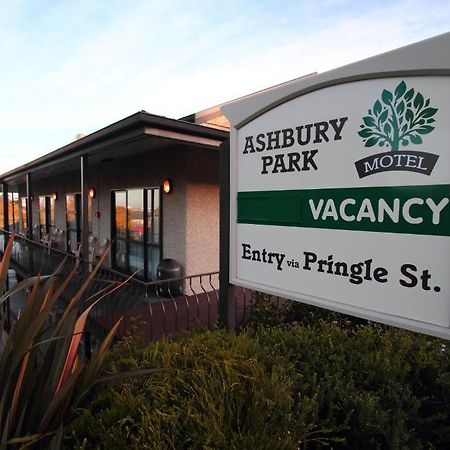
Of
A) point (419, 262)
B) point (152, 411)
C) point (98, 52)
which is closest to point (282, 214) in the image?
point (419, 262)

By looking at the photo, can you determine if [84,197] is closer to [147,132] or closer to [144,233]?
[144,233]

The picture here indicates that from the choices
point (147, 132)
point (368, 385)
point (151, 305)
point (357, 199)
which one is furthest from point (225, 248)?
point (151, 305)

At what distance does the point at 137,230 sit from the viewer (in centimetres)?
805

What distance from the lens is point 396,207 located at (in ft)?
5.25

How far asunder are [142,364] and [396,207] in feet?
5.07

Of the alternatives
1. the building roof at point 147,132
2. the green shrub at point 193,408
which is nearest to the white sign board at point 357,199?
the green shrub at point 193,408

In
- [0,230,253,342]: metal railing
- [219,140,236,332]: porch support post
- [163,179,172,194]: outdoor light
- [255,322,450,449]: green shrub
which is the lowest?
[0,230,253,342]: metal railing

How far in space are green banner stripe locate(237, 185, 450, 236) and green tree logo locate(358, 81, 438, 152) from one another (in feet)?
0.79

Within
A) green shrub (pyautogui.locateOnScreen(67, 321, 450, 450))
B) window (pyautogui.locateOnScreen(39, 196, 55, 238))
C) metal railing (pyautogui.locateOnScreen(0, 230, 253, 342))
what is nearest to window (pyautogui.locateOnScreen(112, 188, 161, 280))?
metal railing (pyautogui.locateOnScreen(0, 230, 253, 342))

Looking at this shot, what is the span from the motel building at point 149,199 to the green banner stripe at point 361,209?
7.22 feet

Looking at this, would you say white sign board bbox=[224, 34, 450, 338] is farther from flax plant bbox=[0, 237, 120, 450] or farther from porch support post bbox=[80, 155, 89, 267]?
porch support post bbox=[80, 155, 89, 267]

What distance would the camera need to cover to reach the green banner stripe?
149cm

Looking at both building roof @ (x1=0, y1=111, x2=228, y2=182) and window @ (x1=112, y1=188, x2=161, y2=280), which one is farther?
window @ (x1=112, y1=188, x2=161, y2=280)

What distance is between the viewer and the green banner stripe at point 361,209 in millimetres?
1492
